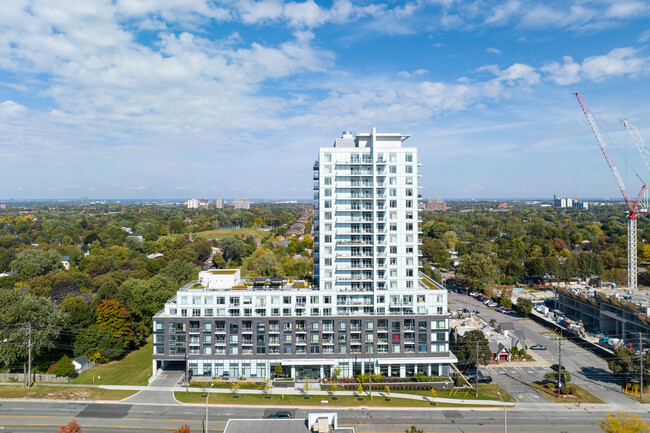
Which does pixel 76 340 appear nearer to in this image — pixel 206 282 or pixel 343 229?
pixel 206 282

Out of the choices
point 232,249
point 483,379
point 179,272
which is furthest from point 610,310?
point 232,249

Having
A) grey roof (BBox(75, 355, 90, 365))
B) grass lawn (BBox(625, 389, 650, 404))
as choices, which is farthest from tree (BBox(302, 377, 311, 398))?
grass lawn (BBox(625, 389, 650, 404))

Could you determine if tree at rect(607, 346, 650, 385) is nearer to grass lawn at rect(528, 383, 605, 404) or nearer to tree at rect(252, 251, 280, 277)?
grass lawn at rect(528, 383, 605, 404)

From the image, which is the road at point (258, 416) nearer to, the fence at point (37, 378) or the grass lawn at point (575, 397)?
the grass lawn at point (575, 397)

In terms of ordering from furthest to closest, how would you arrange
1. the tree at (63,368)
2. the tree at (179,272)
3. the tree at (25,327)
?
the tree at (179,272) → the tree at (63,368) → the tree at (25,327)

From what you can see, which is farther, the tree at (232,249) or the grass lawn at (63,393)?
the tree at (232,249)

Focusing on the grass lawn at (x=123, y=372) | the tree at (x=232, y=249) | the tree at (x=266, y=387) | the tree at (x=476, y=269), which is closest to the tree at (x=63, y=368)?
the grass lawn at (x=123, y=372)
